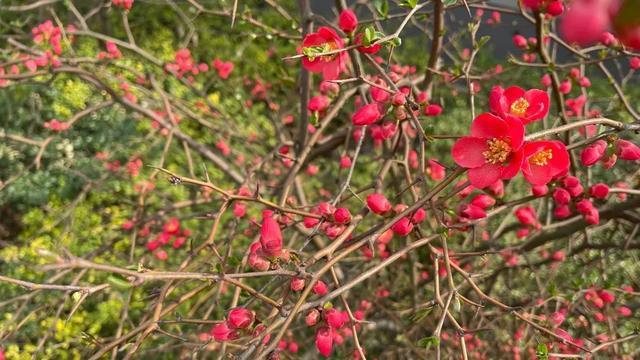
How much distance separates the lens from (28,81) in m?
3.09

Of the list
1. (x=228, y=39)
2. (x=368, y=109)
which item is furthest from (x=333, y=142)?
(x=228, y=39)

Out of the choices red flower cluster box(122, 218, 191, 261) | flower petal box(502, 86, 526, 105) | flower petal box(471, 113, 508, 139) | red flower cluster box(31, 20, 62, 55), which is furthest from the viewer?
red flower cluster box(31, 20, 62, 55)

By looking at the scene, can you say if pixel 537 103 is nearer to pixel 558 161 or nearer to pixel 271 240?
pixel 558 161

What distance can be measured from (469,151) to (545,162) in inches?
6.3

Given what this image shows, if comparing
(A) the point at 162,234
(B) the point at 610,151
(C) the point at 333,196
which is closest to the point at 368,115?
(B) the point at 610,151

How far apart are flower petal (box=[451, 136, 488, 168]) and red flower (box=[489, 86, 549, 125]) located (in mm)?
72

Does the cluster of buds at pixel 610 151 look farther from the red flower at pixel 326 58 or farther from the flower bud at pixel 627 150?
the red flower at pixel 326 58

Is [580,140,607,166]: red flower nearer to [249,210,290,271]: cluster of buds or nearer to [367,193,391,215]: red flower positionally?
[367,193,391,215]: red flower

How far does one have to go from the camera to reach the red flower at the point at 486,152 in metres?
1.02

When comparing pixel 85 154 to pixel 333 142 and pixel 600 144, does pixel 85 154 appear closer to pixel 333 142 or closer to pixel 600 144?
pixel 333 142

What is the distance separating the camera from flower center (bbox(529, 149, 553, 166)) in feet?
3.54

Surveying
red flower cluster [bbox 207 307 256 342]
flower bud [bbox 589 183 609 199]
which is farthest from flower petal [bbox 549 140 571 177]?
red flower cluster [bbox 207 307 256 342]

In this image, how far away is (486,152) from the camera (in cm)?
106

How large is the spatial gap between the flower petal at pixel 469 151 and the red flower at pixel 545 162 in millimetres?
91
